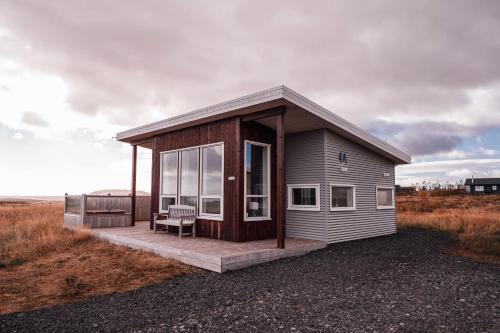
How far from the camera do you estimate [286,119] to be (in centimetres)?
859

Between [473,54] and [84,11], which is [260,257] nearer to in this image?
[84,11]

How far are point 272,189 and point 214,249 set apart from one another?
2.71 m

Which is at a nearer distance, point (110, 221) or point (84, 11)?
point (84, 11)

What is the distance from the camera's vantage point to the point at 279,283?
17.4 feet

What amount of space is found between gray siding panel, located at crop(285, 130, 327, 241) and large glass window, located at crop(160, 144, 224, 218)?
7.89 ft

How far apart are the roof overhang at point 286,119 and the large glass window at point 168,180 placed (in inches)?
35.8

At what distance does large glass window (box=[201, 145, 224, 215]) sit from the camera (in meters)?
8.61

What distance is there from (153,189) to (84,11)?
18.4 feet

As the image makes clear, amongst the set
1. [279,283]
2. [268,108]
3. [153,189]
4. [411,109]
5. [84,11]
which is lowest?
[279,283]

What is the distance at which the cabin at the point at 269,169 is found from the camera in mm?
7934

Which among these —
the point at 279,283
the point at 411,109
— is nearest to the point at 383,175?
the point at 411,109

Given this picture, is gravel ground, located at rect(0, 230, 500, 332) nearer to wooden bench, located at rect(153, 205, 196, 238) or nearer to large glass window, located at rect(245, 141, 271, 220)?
large glass window, located at rect(245, 141, 271, 220)

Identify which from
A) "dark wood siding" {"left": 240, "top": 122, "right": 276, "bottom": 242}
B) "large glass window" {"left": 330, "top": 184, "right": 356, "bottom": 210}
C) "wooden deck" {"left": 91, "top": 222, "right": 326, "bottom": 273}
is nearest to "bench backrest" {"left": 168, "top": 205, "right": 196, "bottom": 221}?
"wooden deck" {"left": 91, "top": 222, "right": 326, "bottom": 273}

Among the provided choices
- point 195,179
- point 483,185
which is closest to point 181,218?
point 195,179
